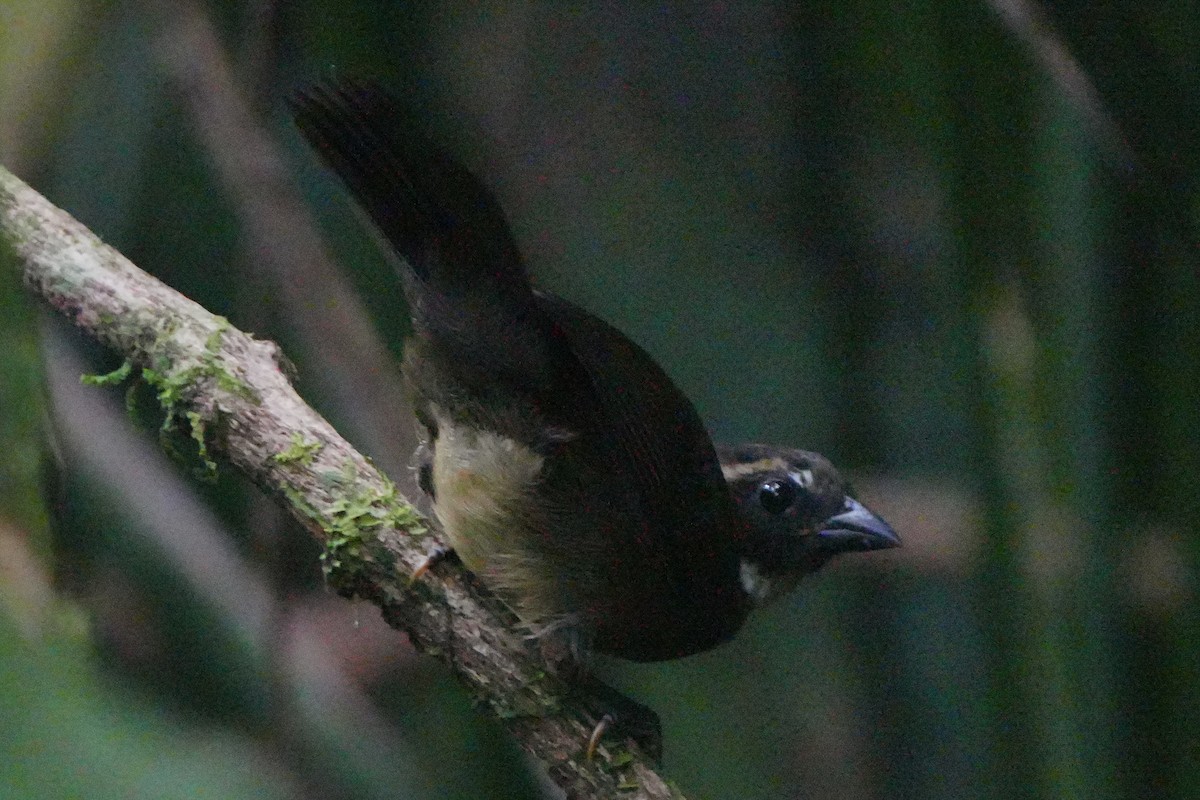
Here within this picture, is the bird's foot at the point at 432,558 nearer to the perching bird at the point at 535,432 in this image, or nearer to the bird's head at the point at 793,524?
the perching bird at the point at 535,432

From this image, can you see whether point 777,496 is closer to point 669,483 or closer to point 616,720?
point 669,483

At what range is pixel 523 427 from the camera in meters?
2.35

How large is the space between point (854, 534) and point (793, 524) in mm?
150

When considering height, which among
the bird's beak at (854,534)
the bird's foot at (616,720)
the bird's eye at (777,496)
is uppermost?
the bird's eye at (777,496)

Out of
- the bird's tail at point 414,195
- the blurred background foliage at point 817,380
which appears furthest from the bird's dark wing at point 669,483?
the blurred background foliage at point 817,380

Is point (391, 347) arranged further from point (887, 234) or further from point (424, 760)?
point (887, 234)

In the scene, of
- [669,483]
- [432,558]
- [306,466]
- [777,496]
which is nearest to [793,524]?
[777,496]

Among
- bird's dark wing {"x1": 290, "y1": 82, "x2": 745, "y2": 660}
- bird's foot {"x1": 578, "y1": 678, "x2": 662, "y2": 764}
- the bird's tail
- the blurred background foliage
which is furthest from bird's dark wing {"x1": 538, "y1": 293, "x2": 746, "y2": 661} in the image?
the blurred background foliage

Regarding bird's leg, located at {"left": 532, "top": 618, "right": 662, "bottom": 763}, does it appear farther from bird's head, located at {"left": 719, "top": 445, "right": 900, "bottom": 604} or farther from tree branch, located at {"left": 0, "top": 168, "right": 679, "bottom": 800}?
bird's head, located at {"left": 719, "top": 445, "right": 900, "bottom": 604}

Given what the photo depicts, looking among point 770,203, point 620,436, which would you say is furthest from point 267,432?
point 770,203

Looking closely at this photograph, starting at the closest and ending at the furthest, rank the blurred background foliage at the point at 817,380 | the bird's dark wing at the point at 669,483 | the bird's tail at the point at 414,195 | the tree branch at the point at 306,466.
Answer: the bird's tail at the point at 414,195 → the tree branch at the point at 306,466 → the bird's dark wing at the point at 669,483 → the blurred background foliage at the point at 817,380

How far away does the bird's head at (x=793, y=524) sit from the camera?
297cm

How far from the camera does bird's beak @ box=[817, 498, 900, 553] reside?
2.97 meters

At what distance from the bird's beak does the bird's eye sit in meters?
0.11
